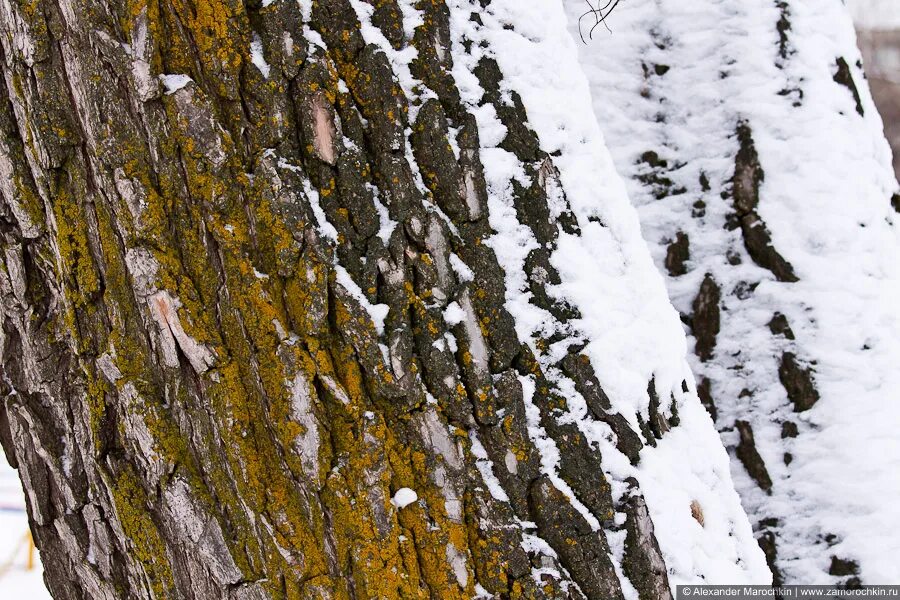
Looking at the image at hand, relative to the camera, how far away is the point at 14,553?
18.9 feet

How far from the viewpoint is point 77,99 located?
1.06 m

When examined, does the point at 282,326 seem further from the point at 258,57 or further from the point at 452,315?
the point at 258,57

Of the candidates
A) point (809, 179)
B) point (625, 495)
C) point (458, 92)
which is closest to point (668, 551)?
point (625, 495)

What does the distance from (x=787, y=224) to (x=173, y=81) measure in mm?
1594

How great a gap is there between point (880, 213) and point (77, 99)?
1.99 m

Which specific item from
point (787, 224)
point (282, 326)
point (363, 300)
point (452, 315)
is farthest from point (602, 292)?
point (787, 224)

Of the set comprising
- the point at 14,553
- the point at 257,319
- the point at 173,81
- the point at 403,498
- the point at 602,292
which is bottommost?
the point at 14,553

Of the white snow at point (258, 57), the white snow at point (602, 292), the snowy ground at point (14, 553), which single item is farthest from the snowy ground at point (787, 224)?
the snowy ground at point (14, 553)

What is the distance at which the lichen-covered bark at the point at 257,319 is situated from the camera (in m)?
1.07

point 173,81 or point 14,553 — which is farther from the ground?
point 173,81

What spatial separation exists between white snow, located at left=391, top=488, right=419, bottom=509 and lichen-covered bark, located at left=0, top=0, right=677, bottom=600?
1cm

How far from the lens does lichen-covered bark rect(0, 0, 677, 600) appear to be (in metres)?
1.07

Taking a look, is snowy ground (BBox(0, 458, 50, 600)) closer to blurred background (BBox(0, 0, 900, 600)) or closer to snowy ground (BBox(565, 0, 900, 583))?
blurred background (BBox(0, 0, 900, 600))

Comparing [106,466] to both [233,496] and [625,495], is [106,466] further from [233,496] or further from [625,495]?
[625,495]
